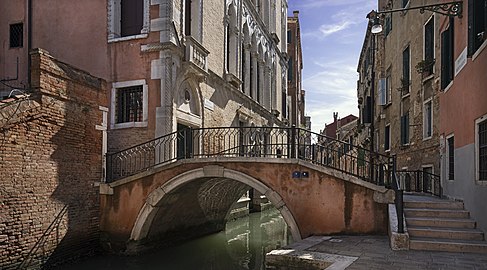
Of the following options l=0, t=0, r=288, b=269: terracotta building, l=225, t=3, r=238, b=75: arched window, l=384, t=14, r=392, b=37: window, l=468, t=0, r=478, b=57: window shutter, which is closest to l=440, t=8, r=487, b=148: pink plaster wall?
l=468, t=0, r=478, b=57: window shutter

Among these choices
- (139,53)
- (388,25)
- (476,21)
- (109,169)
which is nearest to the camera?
(476,21)

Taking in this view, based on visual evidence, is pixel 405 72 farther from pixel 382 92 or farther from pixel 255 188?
pixel 255 188

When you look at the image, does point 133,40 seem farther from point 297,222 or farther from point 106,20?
point 297,222

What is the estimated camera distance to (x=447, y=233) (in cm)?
700

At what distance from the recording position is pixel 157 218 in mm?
10453

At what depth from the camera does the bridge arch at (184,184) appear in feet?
29.1

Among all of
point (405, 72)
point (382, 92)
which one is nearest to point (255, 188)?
point (405, 72)

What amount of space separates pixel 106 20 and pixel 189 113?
11.9ft

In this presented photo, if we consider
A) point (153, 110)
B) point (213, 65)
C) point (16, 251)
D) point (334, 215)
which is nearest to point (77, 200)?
point (16, 251)

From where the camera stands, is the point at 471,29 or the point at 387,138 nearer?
the point at 471,29

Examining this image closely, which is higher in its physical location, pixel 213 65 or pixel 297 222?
pixel 213 65

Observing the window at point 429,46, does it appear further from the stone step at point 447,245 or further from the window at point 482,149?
the stone step at point 447,245

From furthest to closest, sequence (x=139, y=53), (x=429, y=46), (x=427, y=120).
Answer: (x=427, y=120) < (x=429, y=46) < (x=139, y=53)

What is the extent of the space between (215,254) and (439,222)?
238 inches
